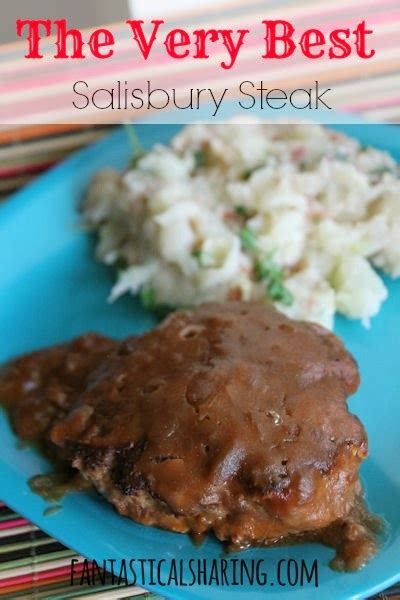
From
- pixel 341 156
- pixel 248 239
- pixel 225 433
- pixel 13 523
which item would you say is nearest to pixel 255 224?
pixel 248 239

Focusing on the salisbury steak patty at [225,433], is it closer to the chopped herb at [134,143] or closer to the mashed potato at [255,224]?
the mashed potato at [255,224]

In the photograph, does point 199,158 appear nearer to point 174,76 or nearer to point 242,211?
point 242,211

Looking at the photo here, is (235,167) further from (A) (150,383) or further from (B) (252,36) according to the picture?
(A) (150,383)

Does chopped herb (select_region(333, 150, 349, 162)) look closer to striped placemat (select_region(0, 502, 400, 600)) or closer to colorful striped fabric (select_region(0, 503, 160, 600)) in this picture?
striped placemat (select_region(0, 502, 400, 600))

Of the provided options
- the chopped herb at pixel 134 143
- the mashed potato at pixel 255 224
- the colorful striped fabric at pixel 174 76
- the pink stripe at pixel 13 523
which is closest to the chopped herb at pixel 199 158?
the mashed potato at pixel 255 224

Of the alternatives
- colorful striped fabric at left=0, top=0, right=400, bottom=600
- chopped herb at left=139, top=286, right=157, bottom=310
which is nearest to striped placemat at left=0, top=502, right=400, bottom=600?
chopped herb at left=139, top=286, right=157, bottom=310

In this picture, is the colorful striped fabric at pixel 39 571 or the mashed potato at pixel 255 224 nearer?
the colorful striped fabric at pixel 39 571
